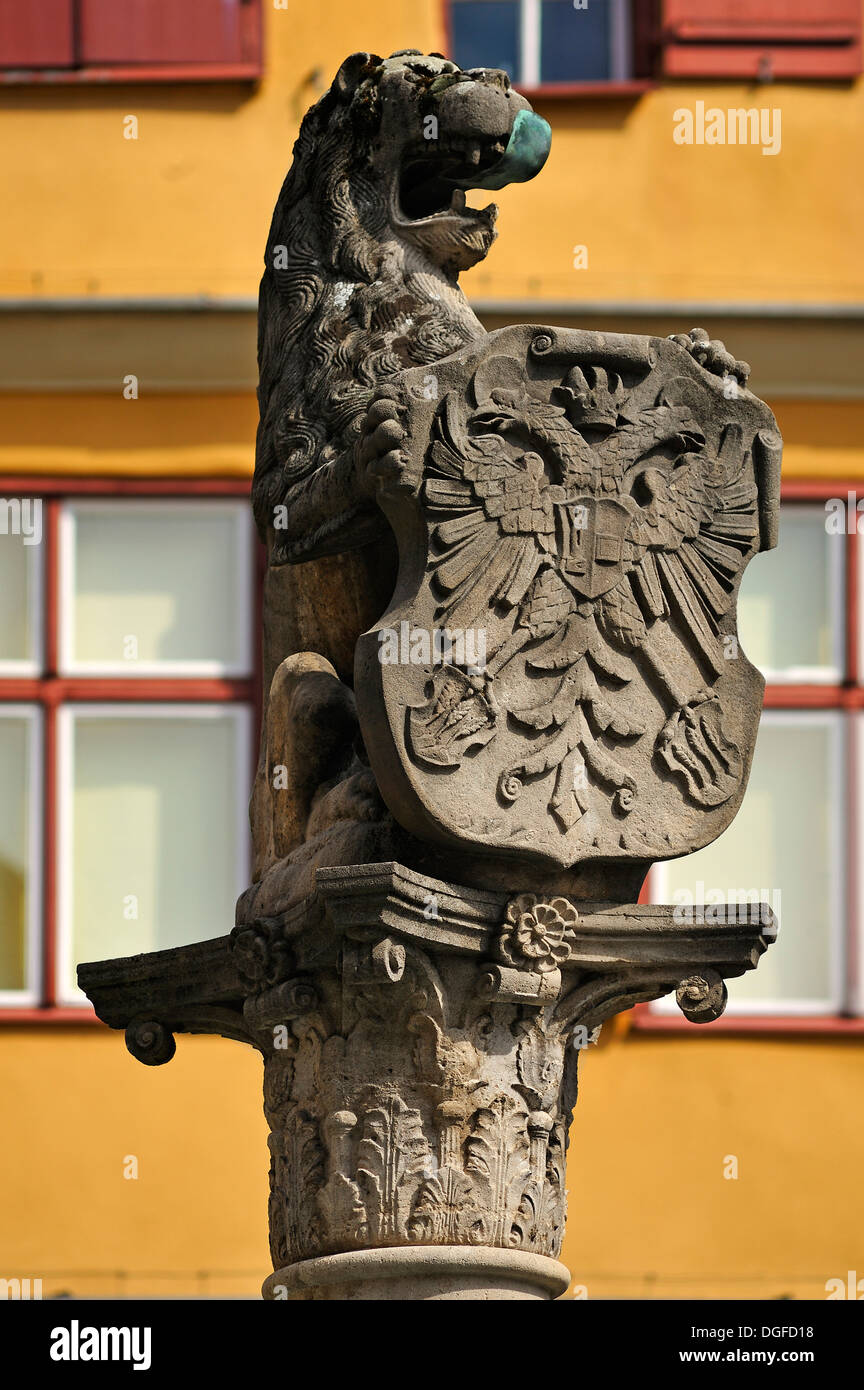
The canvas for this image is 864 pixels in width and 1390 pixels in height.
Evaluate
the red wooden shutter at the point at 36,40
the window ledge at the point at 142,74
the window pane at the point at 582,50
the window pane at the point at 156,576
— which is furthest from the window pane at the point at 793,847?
the red wooden shutter at the point at 36,40

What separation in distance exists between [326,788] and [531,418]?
1.07 metres

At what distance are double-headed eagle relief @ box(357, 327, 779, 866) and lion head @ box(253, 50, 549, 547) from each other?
1.69 ft

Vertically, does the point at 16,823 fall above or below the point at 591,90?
below

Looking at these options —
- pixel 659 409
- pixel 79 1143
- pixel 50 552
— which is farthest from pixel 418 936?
pixel 50 552

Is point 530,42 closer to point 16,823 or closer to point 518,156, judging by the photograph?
point 16,823

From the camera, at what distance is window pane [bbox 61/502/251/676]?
14.7m

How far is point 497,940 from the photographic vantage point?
24.5 feet

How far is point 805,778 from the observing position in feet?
48.2

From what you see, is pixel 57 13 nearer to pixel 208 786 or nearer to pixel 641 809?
pixel 208 786

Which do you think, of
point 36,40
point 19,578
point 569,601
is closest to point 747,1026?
point 19,578

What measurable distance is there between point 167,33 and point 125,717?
3.18m

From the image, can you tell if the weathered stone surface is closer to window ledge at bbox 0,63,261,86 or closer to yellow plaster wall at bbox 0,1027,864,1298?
yellow plaster wall at bbox 0,1027,864,1298

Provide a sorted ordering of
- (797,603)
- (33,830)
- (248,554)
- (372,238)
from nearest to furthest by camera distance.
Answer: (372,238), (33,830), (248,554), (797,603)
